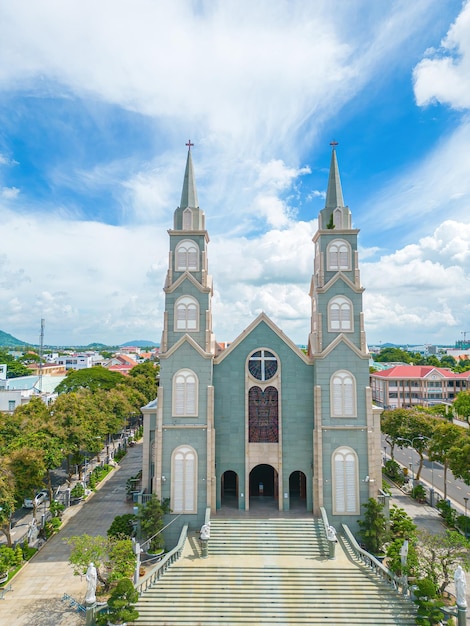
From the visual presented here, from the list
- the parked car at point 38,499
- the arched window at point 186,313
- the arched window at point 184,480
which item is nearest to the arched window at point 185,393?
the arched window at point 184,480

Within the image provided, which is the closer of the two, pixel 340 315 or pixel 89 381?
pixel 340 315

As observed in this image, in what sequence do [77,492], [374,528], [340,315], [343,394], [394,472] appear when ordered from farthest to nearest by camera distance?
[394,472] → [77,492] → [340,315] → [343,394] → [374,528]

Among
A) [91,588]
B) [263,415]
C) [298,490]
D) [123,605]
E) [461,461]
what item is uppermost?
[263,415]

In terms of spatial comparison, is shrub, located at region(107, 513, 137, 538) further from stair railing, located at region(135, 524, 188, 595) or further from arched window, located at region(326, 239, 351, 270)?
arched window, located at region(326, 239, 351, 270)

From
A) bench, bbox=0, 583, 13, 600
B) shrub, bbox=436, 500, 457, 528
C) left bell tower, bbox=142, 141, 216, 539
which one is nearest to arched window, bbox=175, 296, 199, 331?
left bell tower, bbox=142, 141, 216, 539

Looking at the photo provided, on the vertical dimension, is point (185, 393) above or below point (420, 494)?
above

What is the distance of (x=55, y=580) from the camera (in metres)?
23.9

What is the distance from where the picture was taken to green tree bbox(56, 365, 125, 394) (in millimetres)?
70812

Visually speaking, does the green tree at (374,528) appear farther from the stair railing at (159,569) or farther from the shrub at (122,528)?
the shrub at (122,528)

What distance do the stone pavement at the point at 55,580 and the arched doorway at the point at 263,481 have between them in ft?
35.0

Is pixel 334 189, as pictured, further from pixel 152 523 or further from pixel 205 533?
pixel 152 523

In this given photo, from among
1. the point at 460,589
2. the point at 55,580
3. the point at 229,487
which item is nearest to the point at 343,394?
the point at 229,487

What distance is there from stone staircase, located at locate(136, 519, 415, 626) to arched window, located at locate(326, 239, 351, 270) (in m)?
17.6

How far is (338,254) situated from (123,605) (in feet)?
79.0
